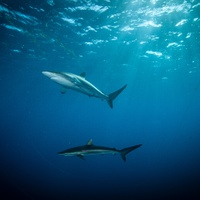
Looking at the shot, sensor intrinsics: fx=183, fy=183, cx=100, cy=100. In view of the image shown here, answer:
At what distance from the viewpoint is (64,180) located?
67.7 feet

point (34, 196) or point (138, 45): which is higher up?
point (138, 45)

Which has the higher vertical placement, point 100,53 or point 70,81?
point 100,53

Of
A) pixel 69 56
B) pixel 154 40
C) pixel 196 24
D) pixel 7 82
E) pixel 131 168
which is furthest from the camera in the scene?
pixel 7 82

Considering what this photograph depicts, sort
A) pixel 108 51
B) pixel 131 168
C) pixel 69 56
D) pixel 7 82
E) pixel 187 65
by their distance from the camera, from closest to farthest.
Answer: pixel 108 51, pixel 69 56, pixel 131 168, pixel 187 65, pixel 7 82

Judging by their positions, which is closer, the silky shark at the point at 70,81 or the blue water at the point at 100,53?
the silky shark at the point at 70,81

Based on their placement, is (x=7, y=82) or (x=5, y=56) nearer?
(x=5, y=56)

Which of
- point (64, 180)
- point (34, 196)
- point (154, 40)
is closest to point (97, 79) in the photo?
point (154, 40)

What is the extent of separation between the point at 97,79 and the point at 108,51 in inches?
587

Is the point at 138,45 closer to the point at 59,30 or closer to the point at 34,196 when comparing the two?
the point at 59,30

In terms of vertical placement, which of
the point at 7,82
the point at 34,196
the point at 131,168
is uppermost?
the point at 7,82

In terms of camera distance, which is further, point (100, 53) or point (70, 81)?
point (100, 53)

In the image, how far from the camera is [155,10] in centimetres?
1427

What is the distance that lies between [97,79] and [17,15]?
23449 mm

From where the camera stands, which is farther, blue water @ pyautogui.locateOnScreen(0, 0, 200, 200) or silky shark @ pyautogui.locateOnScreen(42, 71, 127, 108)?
blue water @ pyautogui.locateOnScreen(0, 0, 200, 200)
